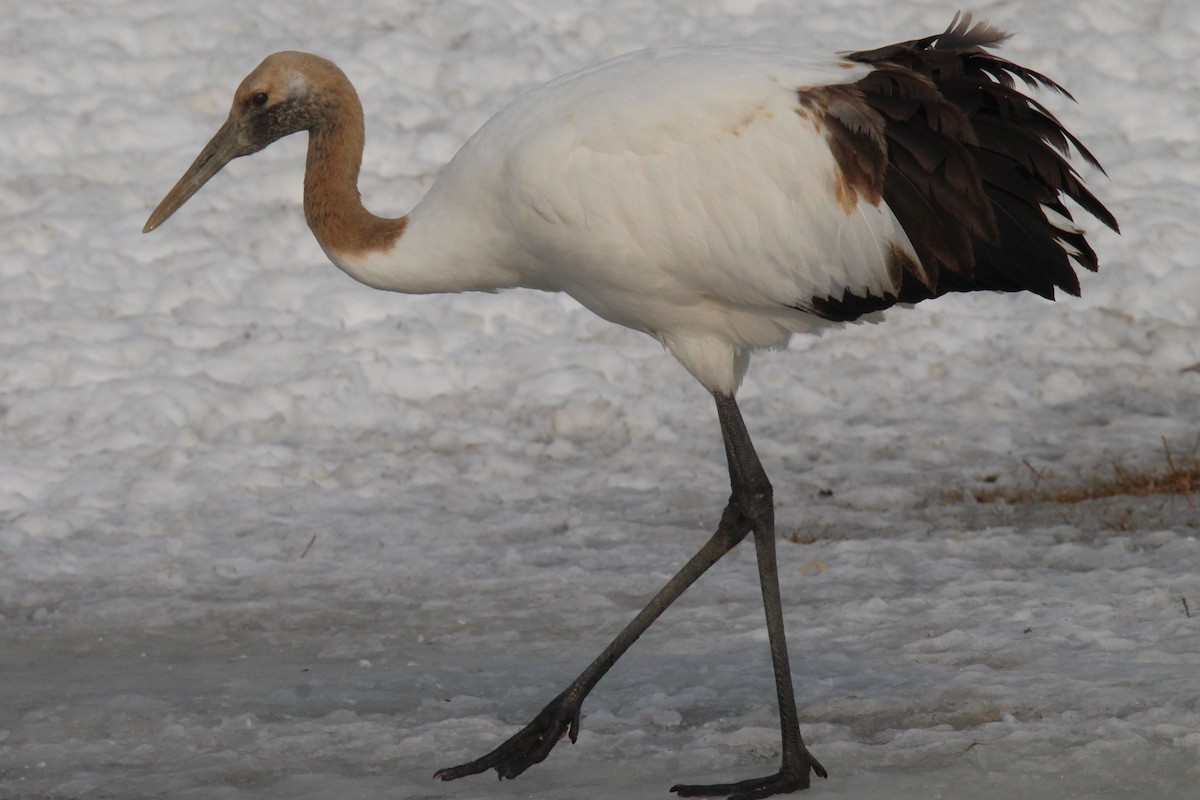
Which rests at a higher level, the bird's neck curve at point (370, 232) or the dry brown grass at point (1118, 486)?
the bird's neck curve at point (370, 232)

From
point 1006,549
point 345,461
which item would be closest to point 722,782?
point 1006,549

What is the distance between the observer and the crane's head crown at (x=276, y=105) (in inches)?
209

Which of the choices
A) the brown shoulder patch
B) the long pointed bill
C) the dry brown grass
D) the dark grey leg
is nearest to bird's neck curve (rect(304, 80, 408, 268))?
the long pointed bill

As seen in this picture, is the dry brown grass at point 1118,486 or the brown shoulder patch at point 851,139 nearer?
the brown shoulder patch at point 851,139

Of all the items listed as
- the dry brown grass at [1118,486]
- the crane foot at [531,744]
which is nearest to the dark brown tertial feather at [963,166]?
the crane foot at [531,744]

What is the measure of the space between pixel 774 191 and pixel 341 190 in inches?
57.1

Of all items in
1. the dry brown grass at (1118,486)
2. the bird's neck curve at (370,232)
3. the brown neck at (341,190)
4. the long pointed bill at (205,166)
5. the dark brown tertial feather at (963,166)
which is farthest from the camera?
the dry brown grass at (1118,486)

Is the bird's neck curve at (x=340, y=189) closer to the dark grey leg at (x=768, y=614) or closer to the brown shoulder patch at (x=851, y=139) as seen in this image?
the dark grey leg at (x=768, y=614)

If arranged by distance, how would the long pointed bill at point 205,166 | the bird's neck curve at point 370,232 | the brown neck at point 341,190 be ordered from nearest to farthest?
the bird's neck curve at point 370,232 < the brown neck at point 341,190 < the long pointed bill at point 205,166

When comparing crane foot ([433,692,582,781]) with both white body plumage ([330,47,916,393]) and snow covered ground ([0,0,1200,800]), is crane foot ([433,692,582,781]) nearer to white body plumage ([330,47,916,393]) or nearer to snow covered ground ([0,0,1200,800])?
snow covered ground ([0,0,1200,800])

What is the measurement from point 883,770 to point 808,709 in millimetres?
518

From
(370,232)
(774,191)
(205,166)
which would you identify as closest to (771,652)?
(774,191)

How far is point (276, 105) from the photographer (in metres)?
5.35

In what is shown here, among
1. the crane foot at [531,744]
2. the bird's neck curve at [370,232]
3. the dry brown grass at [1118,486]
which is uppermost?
the bird's neck curve at [370,232]
